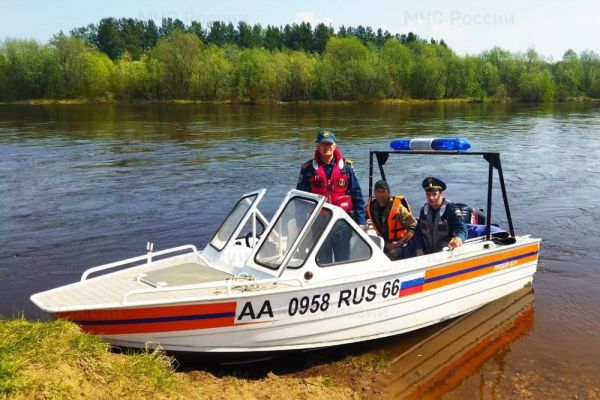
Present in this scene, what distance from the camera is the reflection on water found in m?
5.88

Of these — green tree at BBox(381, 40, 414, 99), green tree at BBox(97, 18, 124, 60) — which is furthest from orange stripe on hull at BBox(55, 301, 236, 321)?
green tree at BBox(97, 18, 124, 60)

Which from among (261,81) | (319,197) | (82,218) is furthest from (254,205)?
(261,81)

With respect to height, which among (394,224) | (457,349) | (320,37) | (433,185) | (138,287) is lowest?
(457,349)

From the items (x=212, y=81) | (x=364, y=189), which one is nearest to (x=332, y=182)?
(x=364, y=189)

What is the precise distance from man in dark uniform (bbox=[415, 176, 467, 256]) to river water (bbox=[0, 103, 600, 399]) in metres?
1.18

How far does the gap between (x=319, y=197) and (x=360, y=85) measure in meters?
67.6

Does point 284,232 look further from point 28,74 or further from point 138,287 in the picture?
point 28,74

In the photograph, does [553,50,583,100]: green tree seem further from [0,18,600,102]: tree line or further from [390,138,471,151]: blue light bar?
[390,138,471,151]: blue light bar

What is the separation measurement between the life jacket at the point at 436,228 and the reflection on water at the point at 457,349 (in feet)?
3.78

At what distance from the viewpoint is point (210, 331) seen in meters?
5.59

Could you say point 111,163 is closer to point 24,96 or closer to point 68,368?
point 68,368

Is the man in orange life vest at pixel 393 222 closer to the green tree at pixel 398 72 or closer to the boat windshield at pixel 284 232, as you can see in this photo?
the boat windshield at pixel 284 232

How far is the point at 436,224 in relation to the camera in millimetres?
7250

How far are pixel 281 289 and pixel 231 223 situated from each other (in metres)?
1.81
